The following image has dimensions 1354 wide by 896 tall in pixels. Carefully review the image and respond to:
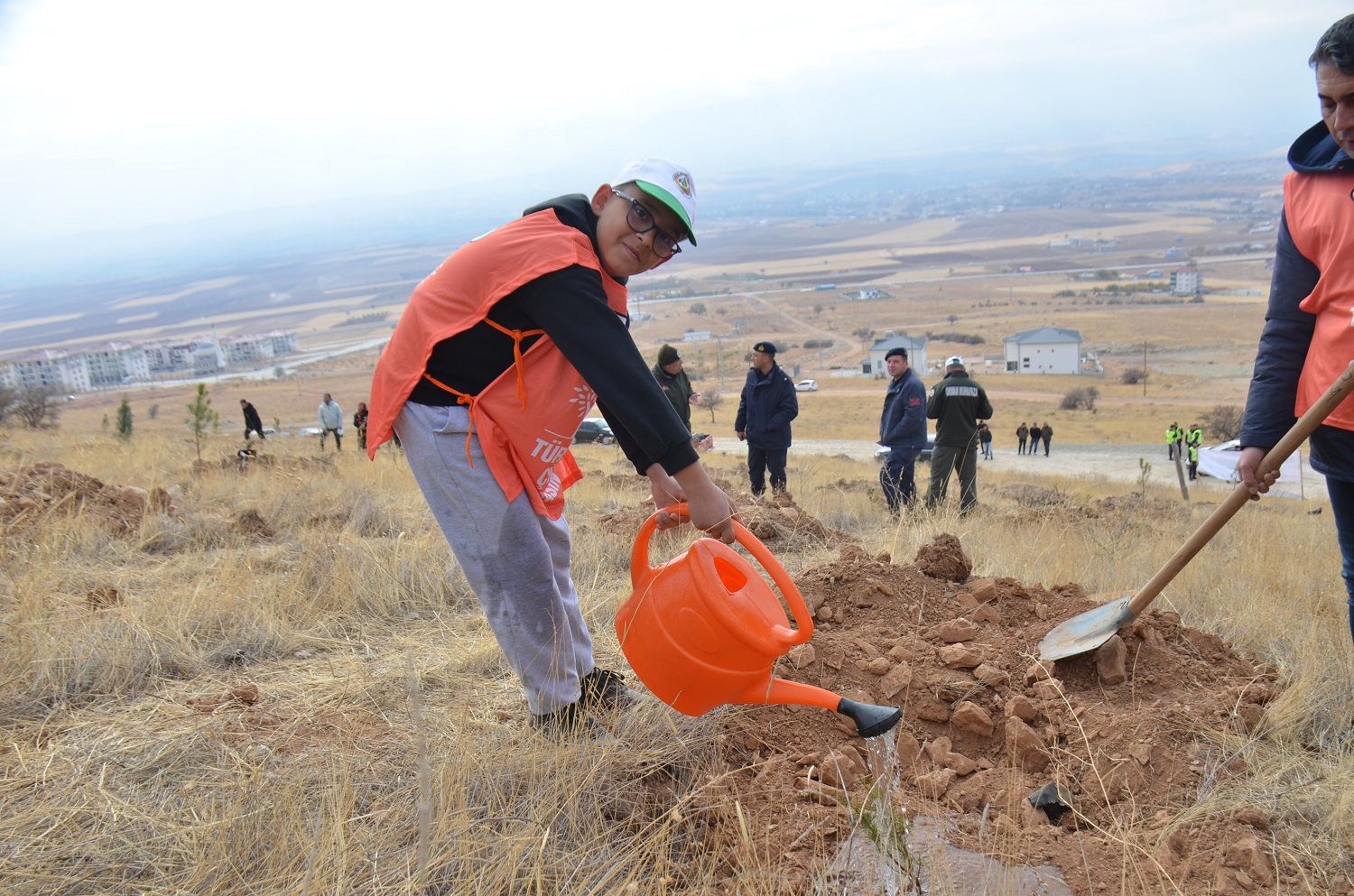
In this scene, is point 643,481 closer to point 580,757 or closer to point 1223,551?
point 1223,551

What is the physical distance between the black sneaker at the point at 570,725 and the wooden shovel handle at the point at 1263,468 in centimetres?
176

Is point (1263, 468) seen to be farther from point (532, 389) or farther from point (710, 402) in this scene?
point (710, 402)

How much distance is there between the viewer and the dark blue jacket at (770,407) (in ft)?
25.5

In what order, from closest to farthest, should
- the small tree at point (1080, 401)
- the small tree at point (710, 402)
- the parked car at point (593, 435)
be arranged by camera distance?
the parked car at point (593, 435) < the small tree at point (710, 402) < the small tree at point (1080, 401)

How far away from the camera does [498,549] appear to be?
229cm

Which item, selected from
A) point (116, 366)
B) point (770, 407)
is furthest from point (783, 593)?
point (116, 366)

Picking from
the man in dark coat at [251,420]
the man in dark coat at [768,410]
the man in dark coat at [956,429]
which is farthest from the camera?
the man in dark coat at [251,420]

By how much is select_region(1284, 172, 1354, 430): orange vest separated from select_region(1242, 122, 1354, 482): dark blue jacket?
0.04 meters

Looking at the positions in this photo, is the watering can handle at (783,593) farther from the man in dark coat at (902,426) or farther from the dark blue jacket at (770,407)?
the dark blue jacket at (770,407)

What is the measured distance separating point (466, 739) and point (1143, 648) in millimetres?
2228

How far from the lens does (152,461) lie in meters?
9.15

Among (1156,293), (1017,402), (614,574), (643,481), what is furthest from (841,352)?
(614,574)

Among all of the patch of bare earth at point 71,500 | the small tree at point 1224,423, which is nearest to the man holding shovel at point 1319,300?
the patch of bare earth at point 71,500

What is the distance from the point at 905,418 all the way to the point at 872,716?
5.35m
